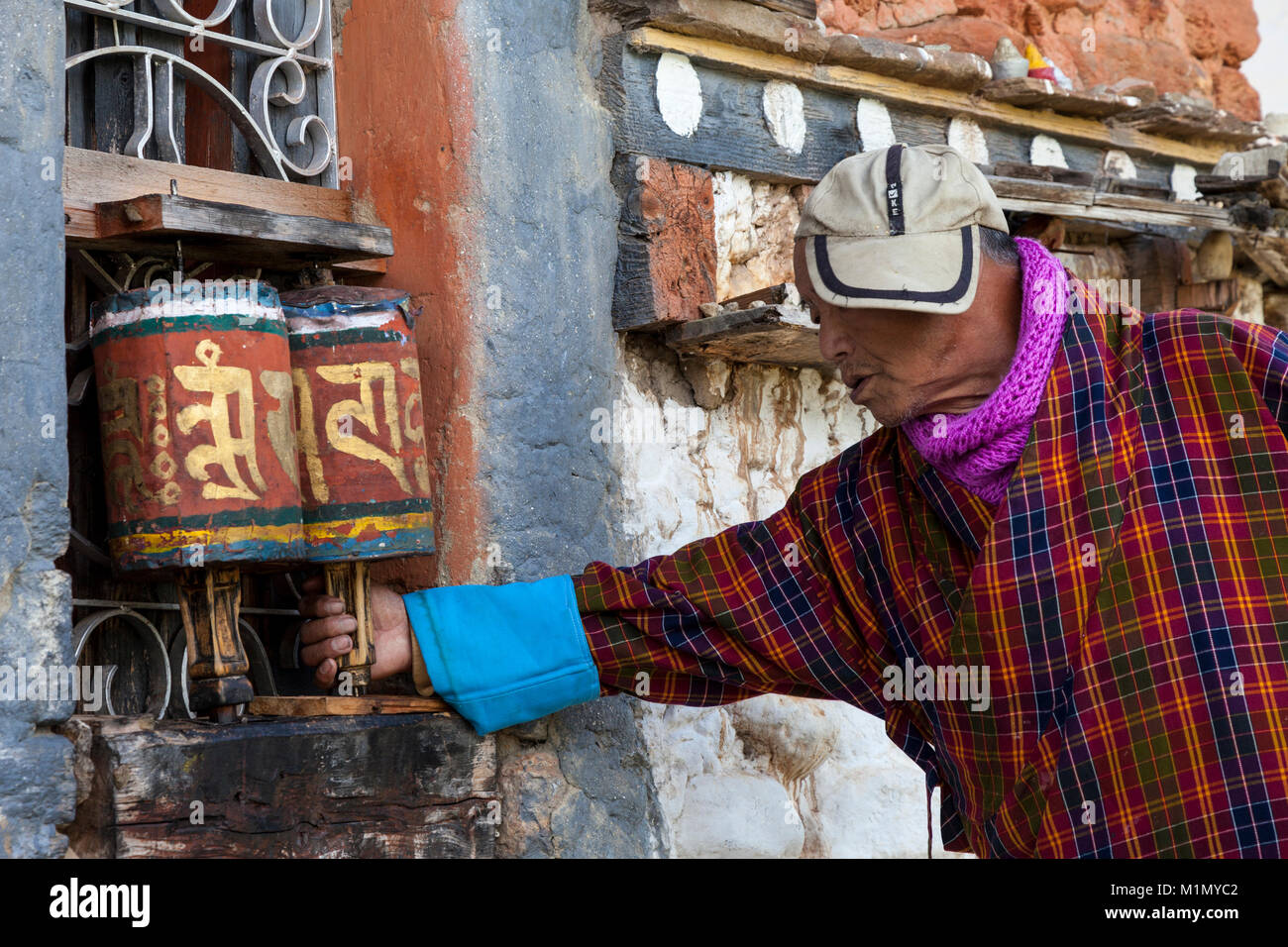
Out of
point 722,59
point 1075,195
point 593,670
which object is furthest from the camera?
point 1075,195

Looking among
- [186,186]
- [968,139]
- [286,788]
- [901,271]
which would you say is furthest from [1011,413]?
[968,139]

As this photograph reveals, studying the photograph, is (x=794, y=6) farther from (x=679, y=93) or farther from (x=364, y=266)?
(x=364, y=266)

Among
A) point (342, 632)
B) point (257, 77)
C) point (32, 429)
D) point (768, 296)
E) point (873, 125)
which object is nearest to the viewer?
point (32, 429)

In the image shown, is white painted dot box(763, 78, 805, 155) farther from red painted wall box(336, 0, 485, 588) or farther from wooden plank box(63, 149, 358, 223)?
wooden plank box(63, 149, 358, 223)

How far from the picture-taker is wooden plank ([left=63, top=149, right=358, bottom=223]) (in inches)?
81.1

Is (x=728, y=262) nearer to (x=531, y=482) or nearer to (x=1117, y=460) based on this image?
(x=531, y=482)

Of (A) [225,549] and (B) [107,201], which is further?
(B) [107,201]

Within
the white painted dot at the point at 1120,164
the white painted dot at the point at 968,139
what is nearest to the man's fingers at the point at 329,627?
the white painted dot at the point at 968,139

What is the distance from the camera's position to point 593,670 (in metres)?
2.27

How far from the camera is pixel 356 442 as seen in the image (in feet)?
6.94

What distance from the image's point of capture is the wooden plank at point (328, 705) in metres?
2.11

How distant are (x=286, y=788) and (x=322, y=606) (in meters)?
0.27

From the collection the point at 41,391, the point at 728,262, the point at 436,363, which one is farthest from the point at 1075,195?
the point at 41,391
